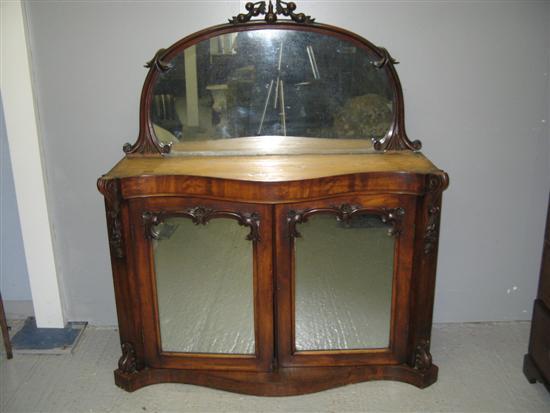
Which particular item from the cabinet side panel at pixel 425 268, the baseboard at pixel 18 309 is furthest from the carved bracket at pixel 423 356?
the baseboard at pixel 18 309

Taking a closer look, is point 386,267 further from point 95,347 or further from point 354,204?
point 95,347

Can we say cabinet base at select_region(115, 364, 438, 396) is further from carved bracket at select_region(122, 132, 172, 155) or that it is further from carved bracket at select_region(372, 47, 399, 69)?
carved bracket at select_region(372, 47, 399, 69)

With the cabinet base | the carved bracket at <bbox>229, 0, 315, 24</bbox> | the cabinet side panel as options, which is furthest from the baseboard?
the cabinet side panel

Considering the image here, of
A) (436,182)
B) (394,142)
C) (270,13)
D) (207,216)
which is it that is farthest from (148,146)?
(436,182)

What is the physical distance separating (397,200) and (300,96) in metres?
0.57

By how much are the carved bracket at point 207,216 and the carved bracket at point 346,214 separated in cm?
12

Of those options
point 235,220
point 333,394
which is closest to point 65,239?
point 235,220

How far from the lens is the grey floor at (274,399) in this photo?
2080mm

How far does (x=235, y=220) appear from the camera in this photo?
194 cm

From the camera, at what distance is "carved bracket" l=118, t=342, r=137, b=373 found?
7.00 feet

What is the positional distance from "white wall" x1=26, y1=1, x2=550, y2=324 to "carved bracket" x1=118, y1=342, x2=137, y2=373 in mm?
478

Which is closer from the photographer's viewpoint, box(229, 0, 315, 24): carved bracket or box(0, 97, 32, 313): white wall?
box(229, 0, 315, 24): carved bracket

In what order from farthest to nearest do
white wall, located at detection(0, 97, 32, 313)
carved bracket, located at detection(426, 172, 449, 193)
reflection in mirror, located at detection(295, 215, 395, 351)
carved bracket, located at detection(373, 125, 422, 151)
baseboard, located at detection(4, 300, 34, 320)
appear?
baseboard, located at detection(4, 300, 34, 320) < white wall, located at detection(0, 97, 32, 313) < carved bracket, located at detection(373, 125, 422, 151) < reflection in mirror, located at detection(295, 215, 395, 351) < carved bracket, located at detection(426, 172, 449, 193)

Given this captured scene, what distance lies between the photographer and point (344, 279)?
6.69 feet
